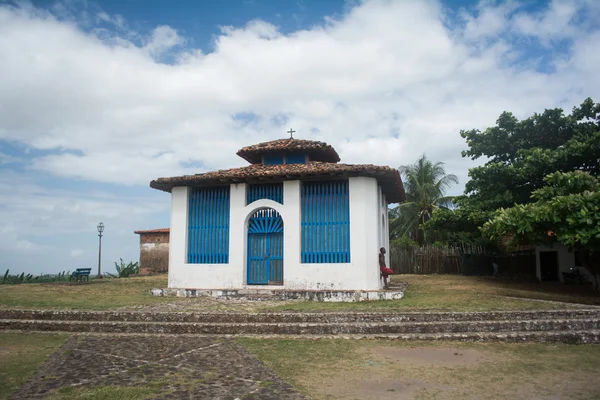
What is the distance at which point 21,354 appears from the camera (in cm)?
686

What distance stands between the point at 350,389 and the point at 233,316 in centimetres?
433

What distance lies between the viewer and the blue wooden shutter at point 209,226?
14.7 m

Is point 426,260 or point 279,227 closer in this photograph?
point 279,227

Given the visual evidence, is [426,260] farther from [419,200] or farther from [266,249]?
[266,249]

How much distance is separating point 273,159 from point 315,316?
929 centimetres

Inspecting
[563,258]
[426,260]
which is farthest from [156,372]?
[426,260]

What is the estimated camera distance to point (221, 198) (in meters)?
14.9

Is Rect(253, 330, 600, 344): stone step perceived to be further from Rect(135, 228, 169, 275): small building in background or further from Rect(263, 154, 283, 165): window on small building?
Rect(135, 228, 169, 275): small building in background

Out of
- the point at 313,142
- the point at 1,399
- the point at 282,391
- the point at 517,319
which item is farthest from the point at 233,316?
the point at 313,142

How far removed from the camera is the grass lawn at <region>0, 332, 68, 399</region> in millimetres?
5410

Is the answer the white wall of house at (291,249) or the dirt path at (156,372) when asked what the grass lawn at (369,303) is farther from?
the dirt path at (156,372)

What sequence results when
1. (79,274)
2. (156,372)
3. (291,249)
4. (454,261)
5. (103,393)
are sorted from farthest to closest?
(454,261) < (79,274) < (291,249) < (156,372) < (103,393)

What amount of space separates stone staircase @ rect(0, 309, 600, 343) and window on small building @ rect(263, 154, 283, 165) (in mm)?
8953

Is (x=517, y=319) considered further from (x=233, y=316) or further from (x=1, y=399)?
(x=1, y=399)
